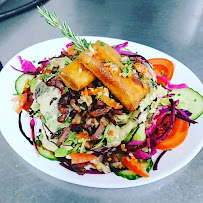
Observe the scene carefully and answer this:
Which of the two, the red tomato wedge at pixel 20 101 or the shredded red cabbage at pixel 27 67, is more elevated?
the shredded red cabbage at pixel 27 67

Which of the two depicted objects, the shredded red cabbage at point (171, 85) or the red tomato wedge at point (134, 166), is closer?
the red tomato wedge at point (134, 166)

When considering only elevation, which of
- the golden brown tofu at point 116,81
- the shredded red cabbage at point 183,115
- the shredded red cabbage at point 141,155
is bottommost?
the shredded red cabbage at point 183,115

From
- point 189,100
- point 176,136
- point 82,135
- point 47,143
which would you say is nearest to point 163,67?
point 189,100

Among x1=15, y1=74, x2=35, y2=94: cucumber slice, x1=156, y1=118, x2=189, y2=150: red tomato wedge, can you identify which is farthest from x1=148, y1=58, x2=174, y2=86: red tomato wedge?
x1=15, y1=74, x2=35, y2=94: cucumber slice

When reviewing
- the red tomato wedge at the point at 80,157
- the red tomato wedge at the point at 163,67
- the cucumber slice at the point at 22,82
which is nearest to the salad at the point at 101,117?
the red tomato wedge at the point at 80,157

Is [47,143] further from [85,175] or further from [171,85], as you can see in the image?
[171,85]

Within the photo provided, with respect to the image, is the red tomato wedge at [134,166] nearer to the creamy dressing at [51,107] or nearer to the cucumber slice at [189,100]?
the creamy dressing at [51,107]

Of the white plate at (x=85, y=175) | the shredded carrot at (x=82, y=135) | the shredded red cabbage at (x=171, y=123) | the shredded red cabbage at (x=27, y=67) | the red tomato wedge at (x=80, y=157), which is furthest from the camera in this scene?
the shredded red cabbage at (x=27, y=67)

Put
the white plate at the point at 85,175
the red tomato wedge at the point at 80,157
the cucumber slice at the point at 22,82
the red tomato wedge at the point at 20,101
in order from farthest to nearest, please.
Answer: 1. the cucumber slice at the point at 22,82
2. the red tomato wedge at the point at 20,101
3. the red tomato wedge at the point at 80,157
4. the white plate at the point at 85,175
